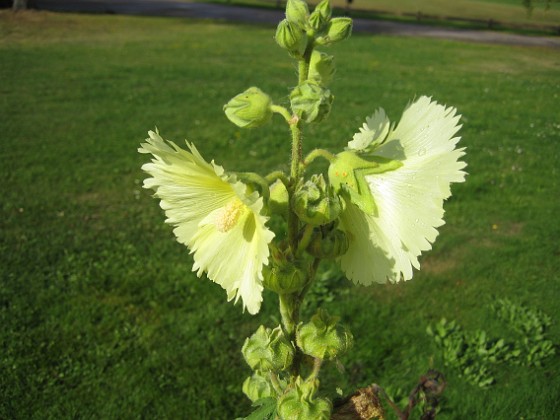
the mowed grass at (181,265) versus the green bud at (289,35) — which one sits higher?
the green bud at (289,35)

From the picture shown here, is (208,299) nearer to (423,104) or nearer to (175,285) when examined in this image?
(175,285)

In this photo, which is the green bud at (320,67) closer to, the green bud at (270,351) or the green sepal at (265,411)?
the green bud at (270,351)

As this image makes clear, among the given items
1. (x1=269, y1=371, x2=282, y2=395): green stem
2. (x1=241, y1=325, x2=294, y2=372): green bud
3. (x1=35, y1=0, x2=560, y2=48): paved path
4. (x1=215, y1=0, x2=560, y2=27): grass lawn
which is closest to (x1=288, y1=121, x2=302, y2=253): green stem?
(x1=241, y1=325, x2=294, y2=372): green bud

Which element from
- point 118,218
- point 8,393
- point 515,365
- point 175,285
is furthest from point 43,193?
point 515,365

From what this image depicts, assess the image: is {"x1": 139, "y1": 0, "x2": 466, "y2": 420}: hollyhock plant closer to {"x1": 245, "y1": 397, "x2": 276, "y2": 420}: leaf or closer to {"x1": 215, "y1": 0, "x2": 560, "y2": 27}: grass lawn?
{"x1": 245, "y1": 397, "x2": 276, "y2": 420}: leaf

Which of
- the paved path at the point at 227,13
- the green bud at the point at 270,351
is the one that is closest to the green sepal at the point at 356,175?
the green bud at the point at 270,351

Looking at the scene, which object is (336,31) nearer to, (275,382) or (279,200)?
(279,200)

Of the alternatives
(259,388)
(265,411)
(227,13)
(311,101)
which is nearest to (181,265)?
Answer: (259,388)
